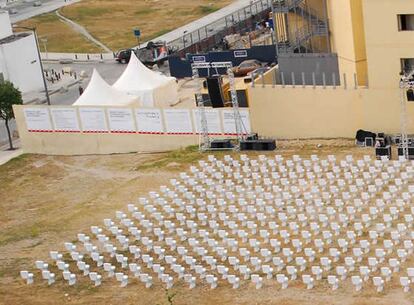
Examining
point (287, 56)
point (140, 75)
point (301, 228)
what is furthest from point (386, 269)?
point (140, 75)

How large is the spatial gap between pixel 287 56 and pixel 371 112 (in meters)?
7.06

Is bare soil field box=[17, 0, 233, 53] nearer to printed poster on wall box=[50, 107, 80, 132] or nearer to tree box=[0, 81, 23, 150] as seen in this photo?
tree box=[0, 81, 23, 150]

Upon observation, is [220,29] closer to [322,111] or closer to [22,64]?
[22,64]

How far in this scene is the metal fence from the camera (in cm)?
7975

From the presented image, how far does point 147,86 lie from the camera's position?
204ft

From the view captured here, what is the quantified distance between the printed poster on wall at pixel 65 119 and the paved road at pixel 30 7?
47956mm

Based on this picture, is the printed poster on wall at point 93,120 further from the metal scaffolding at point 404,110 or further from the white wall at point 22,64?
the white wall at point 22,64

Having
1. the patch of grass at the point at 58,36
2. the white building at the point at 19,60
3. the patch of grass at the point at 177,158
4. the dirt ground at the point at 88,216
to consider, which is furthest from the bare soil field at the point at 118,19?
the patch of grass at the point at 177,158

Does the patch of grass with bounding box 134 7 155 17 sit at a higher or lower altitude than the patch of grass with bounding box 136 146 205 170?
higher

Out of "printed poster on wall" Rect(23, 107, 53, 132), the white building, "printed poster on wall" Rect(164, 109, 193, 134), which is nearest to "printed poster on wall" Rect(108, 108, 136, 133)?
"printed poster on wall" Rect(164, 109, 193, 134)

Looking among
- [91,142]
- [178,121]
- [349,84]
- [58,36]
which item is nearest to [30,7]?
[58,36]

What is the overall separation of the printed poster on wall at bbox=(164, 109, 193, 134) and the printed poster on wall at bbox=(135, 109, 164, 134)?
402 millimetres

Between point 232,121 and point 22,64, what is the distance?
26.5 metres

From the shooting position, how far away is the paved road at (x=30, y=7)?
10725cm
